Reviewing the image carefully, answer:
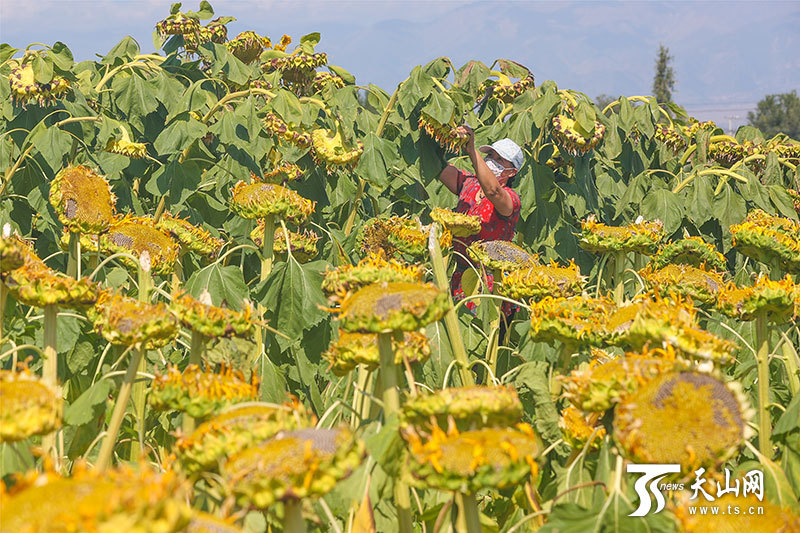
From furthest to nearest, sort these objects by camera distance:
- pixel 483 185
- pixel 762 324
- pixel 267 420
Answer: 1. pixel 483 185
2. pixel 762 324
3. pixel 267 420

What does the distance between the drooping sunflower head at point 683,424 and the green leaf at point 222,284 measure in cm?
155

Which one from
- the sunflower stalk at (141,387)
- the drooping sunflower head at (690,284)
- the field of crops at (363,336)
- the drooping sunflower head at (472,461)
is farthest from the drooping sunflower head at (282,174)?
the drooping sunflower head at (472,461)

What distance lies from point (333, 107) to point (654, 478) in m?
2.90

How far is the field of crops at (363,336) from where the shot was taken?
3.52 feet

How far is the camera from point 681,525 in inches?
39.7

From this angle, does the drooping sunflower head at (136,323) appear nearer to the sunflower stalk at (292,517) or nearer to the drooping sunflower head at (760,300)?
the sunflower stalk at (292,517)

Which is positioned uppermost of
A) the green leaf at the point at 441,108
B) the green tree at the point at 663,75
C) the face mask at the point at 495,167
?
the green tree at the point at 663,75

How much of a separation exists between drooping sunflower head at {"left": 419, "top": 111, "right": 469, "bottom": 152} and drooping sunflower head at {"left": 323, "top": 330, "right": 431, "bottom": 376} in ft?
6.72

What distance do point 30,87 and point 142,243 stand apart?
1.66m

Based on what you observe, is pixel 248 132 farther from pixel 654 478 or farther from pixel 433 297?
pixel 654 478

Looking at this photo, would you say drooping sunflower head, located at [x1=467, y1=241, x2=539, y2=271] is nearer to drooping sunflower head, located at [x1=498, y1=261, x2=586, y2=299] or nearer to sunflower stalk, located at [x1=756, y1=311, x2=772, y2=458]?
drooping sunflower head, located at [x1=498, y1=261, x2=586, y2=299]

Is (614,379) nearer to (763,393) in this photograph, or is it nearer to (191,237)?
(763,393)

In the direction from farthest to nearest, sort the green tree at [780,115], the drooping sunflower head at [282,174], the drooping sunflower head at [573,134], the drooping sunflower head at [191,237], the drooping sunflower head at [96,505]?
1. the green tree at [780,115]
2. the drooping sunflower head at [573,134]
3. the drooping sunflower head at [282,174]
4. the drooping sunflower head at [191,237]
5. the drooping sunflower head at [96,505]

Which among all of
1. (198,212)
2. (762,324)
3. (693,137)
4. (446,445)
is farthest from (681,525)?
(693,137)
